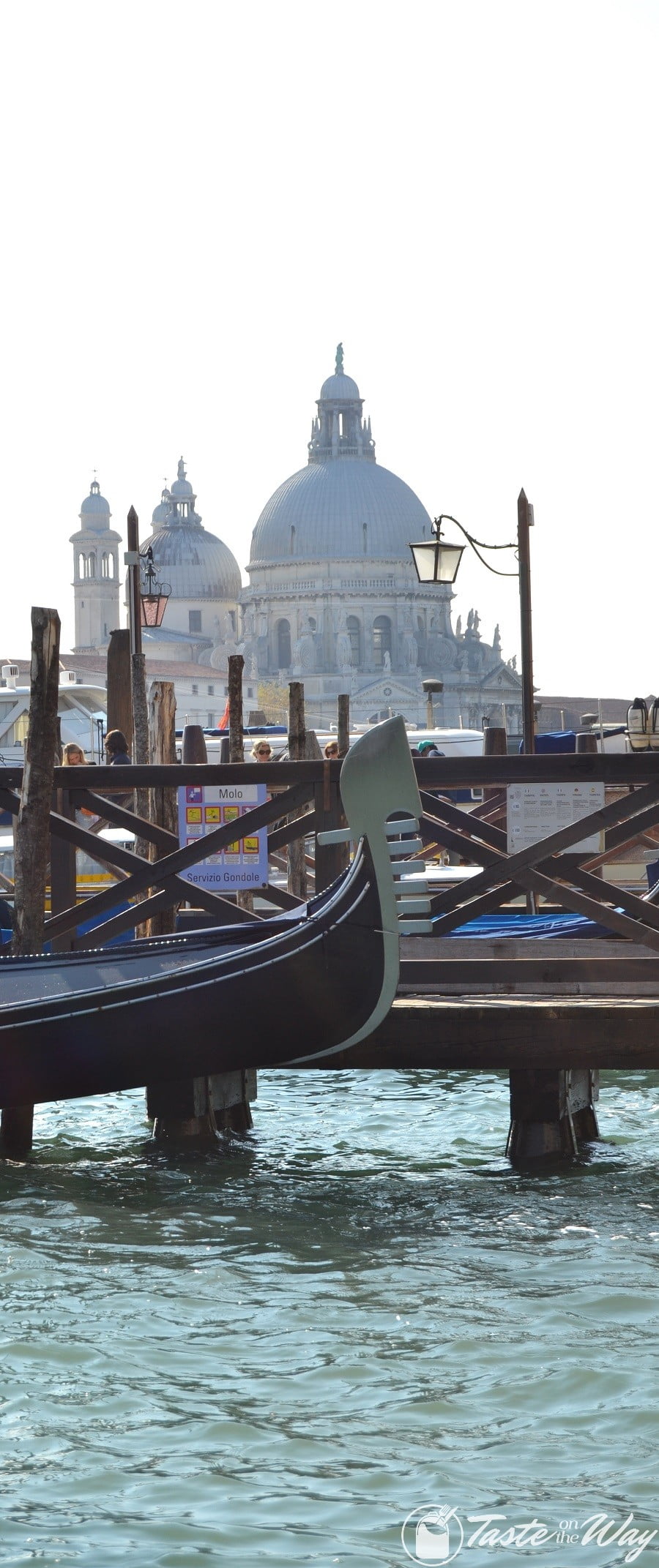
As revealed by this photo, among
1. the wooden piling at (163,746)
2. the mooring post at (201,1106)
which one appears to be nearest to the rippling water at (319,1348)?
the mooring post at (201,1106)

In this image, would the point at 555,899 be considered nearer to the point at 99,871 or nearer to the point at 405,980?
the point at 405,980

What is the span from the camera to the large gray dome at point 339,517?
97500 millimetres

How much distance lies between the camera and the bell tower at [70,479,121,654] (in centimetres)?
11188

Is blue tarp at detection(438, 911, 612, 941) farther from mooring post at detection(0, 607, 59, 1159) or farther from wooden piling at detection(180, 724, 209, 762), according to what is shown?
wooden piling at detection(180, 724, 209, 762)

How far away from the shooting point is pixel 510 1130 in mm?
6773

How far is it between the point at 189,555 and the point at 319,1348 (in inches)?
4131

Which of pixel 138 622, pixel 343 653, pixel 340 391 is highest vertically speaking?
pixel 340 391

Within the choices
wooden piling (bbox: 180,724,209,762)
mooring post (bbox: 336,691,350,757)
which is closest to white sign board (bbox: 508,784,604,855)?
wooden piling (bbox: 180,724,209,762)

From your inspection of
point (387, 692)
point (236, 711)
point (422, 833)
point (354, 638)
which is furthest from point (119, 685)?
point (354, 638)

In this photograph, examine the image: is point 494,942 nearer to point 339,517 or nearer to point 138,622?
point 138,622

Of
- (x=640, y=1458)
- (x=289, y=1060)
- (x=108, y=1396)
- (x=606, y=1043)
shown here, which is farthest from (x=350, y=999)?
(x=640, y=1458)

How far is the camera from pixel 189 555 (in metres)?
108

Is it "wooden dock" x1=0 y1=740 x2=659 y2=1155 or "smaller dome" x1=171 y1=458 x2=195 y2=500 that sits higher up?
"smaller dome" x1=171 y1=458 x2=195 y2=500

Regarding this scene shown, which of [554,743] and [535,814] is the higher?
[554,743]
